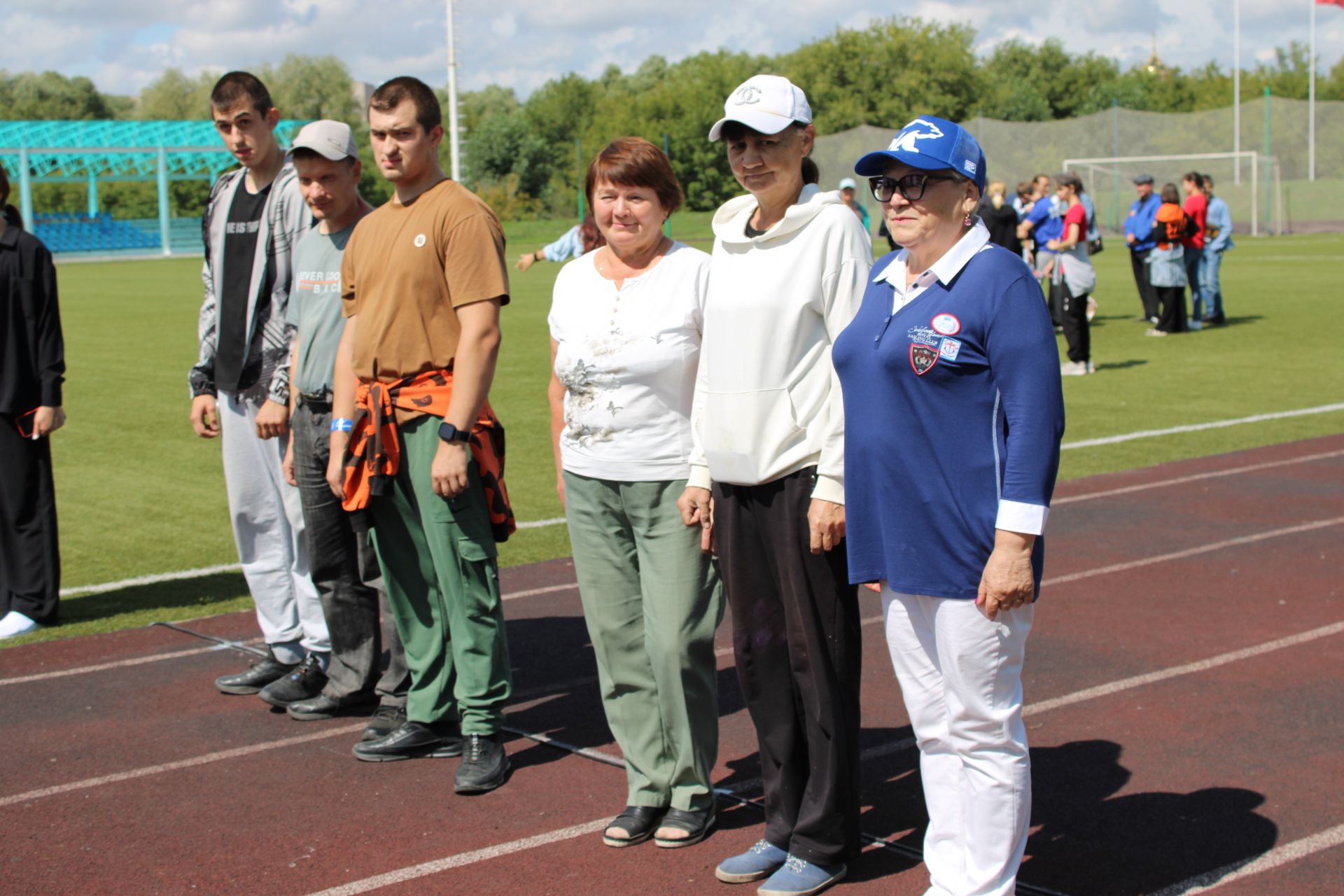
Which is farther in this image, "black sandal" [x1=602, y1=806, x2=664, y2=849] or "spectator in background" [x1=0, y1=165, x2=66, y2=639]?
"spectator in background" [x1=0, y1=165, x2=66, y2=639]

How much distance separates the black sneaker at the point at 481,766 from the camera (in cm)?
457

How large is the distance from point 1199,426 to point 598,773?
8676 millimetres

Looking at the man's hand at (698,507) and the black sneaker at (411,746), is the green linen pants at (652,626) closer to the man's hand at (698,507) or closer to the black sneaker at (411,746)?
the man's hand at (698,507)

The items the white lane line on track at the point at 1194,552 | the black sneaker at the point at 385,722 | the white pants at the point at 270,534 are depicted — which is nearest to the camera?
the black sneaker at the point at 385,722

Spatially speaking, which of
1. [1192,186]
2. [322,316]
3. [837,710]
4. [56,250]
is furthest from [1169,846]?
[56,250]

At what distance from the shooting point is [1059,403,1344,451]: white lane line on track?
1130 centimetres

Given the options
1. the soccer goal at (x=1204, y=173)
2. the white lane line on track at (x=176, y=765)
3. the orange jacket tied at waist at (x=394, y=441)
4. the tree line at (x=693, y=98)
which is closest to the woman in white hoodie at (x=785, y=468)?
the orange jacket tied at waist at (x=394, y=441)

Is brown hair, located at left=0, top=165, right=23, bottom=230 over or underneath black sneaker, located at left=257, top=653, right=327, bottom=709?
over

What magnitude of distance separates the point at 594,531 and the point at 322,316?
153cm

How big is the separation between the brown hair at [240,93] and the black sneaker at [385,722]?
2.32 meters

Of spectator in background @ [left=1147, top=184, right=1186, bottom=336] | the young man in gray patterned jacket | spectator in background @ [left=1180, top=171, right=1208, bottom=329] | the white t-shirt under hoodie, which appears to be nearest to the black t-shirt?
the young man in gray patterned jacket

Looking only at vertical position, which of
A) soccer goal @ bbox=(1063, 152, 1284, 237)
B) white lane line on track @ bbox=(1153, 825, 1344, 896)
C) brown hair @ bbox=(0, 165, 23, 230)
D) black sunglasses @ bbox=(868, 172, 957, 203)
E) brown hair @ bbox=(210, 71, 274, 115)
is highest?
soccer goal @ bbox=(1063, 152, 1284, 237)

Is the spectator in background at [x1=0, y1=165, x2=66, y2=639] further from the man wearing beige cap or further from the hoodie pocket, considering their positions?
the hoodie pocket

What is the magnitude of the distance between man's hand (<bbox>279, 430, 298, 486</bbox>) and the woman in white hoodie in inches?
76.8
